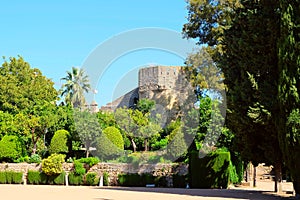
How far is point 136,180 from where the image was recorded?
998 inches

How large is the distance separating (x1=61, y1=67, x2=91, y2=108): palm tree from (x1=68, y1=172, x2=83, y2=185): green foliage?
2792 centimetres

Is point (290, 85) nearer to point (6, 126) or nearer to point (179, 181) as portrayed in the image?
point (179, 181)

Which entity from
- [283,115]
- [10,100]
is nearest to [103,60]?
[283,115]

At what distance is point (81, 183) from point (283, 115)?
Answer: 16.3m

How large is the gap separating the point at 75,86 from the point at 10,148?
25.6 m

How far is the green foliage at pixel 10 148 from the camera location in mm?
30062

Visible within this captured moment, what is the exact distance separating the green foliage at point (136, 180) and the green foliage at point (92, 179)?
153 centimetres

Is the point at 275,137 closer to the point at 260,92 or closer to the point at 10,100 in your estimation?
the point at 260,92

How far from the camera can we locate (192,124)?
2805cm

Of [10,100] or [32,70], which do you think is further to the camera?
[32,70]

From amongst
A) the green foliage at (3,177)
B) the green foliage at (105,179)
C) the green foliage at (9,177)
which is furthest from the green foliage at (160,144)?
the green foliage at (3,177)

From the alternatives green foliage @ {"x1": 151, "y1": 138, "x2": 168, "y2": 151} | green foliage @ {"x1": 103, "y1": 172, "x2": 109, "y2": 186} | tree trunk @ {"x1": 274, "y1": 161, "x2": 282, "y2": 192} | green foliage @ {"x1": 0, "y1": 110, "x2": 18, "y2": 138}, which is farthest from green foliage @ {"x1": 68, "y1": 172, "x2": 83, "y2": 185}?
tree trunk @ {"x1": 274, "y1": 161, "x2": 282, "y2": 192}

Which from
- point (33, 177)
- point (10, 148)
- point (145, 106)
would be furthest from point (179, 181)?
point (145, 106)

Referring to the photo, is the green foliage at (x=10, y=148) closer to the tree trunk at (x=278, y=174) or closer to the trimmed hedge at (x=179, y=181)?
the trimmed hedge at (x=179, y=181)
